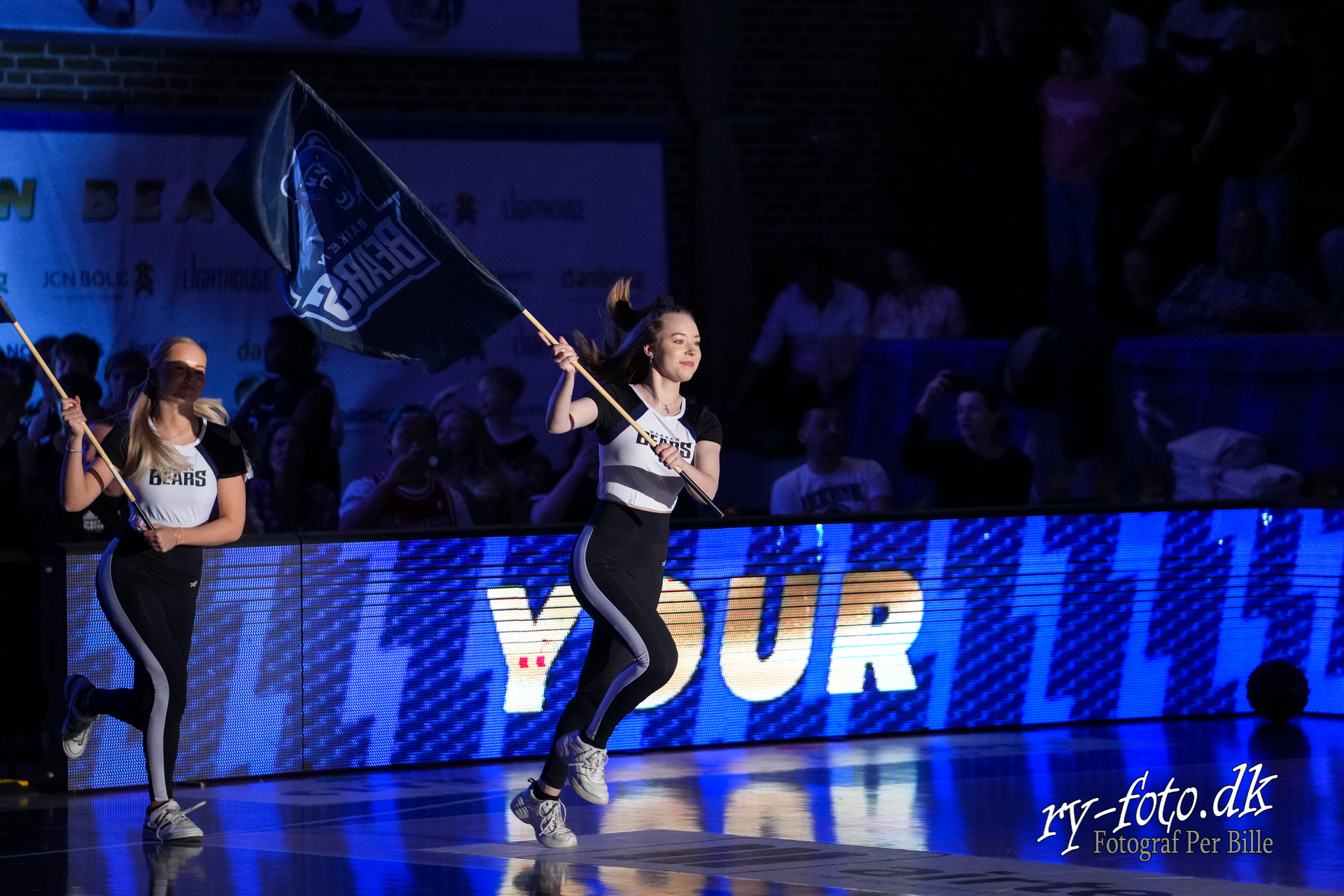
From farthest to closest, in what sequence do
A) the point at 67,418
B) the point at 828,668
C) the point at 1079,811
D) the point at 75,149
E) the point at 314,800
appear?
the point at 75,149, the point at 828,668, the point at 314,800, the point at 1079,811, the point at 67,418

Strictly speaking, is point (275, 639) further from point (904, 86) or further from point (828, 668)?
point (904, 86)

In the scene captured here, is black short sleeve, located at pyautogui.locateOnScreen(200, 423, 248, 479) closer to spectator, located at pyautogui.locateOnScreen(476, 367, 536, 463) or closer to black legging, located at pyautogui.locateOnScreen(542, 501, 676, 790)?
black legging, located at pyautogui.locateOnScreen(542, 501, 676, 790)

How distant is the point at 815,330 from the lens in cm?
1385

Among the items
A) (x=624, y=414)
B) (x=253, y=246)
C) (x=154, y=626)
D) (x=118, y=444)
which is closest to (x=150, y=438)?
(x=118, y=444)

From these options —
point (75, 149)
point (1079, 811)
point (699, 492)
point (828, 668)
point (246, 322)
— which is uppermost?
point (75, 149)

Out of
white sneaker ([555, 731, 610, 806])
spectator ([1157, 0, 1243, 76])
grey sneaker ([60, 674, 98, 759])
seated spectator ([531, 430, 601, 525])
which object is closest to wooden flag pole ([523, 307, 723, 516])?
white sneaker ([555, 731, 610, 806])

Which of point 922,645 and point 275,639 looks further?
point 922,645

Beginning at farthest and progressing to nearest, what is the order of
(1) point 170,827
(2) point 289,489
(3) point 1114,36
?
(3) point 1114,36 < (2) point 289,489 < (1) point 170,827

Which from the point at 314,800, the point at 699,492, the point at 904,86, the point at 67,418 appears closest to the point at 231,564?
the point at 314,800

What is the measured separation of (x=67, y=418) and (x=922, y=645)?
14.6ft

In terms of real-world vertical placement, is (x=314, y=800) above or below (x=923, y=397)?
below

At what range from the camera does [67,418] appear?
7102 millimetres

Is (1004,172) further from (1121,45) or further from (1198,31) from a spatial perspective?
(1198,31)

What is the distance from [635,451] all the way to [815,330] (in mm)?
6830
